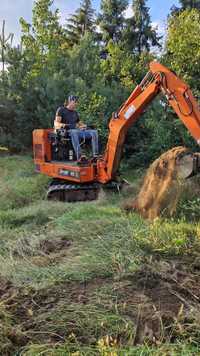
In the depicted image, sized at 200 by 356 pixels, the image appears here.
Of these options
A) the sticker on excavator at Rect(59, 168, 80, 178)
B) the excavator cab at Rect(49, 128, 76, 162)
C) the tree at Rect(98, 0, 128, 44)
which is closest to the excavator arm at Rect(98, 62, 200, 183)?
the sticker on excavator at Rect(59, 168, 80, 178)

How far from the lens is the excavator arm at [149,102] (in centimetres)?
696

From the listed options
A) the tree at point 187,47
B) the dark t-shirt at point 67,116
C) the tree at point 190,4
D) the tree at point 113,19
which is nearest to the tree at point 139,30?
the tree at point 113,19

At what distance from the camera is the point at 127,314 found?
3.36 metres

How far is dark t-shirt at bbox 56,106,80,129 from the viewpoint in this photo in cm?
930

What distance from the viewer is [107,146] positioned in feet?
29.2

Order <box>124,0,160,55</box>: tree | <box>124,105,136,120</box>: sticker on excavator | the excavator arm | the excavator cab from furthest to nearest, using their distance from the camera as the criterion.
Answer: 1. <box>124,0,160,55</box>: tree
2. the excavator cab
3. <box>124,105,136,120</box>: sticker on excavator
4. the excavator arm

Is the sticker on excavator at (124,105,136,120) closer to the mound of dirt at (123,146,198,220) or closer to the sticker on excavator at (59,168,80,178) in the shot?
the sticker on excavator at (59,168,80,178)

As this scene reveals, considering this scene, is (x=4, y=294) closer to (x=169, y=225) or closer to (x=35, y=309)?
(x=35, y=309)

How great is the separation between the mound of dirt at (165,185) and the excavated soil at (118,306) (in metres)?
1.59

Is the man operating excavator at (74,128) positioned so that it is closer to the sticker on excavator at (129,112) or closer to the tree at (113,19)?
the sticker on excavator at (129,112)

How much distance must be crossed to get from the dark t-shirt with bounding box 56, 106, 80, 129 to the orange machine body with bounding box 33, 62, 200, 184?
0.48 m

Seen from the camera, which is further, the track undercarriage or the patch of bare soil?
the track undercarriage

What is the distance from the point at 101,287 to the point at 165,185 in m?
2.48

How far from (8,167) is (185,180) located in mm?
8453
